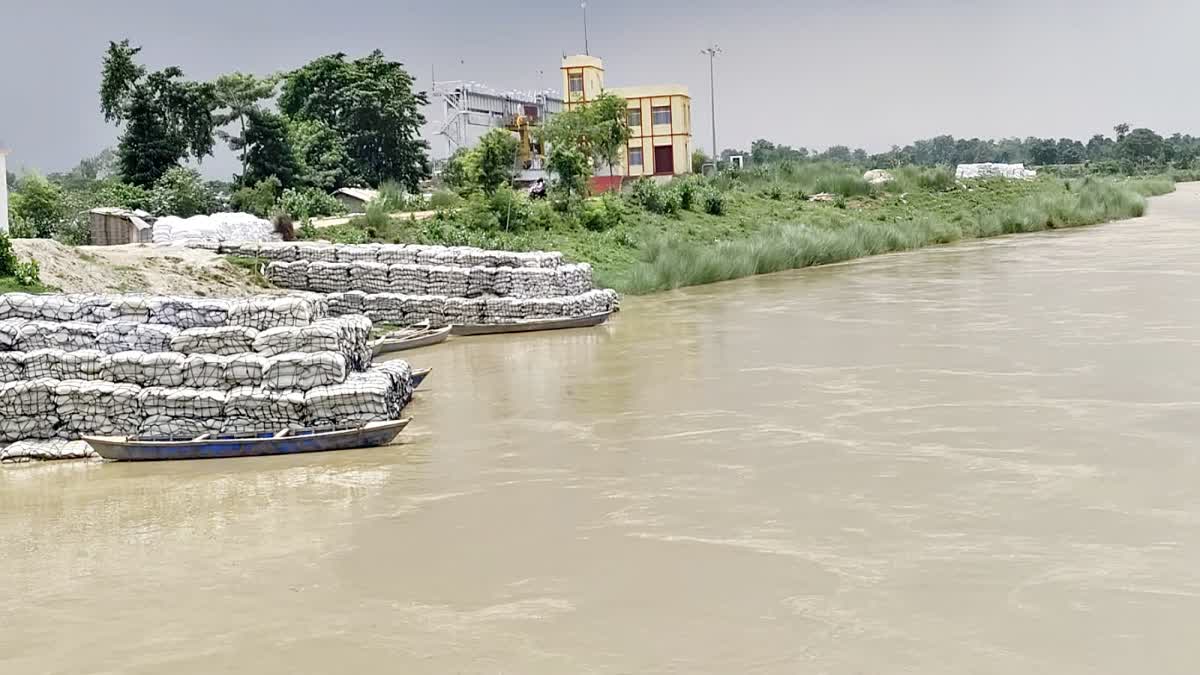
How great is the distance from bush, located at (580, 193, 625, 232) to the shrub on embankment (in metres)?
1.74

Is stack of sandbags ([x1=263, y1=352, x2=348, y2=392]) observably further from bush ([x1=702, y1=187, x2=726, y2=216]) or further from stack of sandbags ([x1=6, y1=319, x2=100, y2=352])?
bush ([x1=702, y1=187, x2=726, y2=216])

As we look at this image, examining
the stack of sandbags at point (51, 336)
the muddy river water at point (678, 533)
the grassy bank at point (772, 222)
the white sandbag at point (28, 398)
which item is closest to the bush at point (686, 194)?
the grassy bank at point (772, 222)

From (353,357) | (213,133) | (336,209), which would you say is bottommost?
(353,357)

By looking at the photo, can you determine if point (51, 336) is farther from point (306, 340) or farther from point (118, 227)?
point (118, 227)

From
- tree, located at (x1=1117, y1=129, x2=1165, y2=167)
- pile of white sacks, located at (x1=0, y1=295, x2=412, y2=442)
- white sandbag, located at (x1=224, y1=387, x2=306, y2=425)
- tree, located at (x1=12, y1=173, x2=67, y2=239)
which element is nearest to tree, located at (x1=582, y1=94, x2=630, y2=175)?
tree, located at (x1=12, y1=173, x2=67, y2=239)

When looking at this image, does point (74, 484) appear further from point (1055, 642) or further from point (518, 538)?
point (1055, 642)

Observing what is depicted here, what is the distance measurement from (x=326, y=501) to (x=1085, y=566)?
5910mm

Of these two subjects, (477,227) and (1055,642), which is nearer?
(1055,642)

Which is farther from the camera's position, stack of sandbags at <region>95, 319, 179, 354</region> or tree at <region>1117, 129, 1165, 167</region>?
tree at <region>1117, 129, 1165, 167</region>

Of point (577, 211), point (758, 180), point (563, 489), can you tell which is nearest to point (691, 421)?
point (563, 489)

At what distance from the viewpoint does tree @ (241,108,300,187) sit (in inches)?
1325

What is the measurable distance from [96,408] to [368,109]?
30546 millimetres

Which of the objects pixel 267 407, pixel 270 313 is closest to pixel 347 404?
pixel 267 407

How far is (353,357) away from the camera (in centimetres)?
1338
